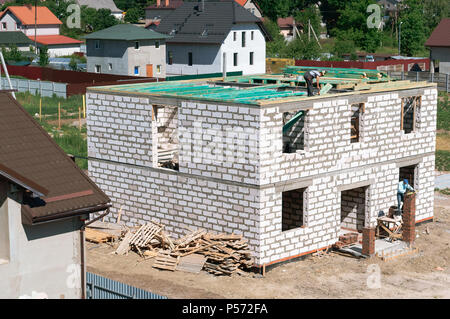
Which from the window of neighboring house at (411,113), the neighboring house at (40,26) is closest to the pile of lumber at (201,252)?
the window of neighboring house at (411,113)

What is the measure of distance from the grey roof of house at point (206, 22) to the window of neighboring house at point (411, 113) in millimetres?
45412

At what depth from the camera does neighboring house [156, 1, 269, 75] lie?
74.9 m

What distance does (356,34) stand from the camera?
332ft

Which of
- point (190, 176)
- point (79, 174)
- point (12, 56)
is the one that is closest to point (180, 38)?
Answer: point (12, 56)

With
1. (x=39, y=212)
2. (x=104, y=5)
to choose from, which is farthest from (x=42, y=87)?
(x=104, y=5)

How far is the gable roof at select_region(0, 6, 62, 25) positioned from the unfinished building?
84.4 m

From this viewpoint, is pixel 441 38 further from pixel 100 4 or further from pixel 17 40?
pixel 100 4

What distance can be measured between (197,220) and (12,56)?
2515 inches

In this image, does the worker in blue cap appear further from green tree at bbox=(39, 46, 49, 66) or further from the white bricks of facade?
green tree at bbox=(39, 46, 49, 66)

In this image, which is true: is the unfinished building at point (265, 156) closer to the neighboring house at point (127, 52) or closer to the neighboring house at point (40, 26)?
the neighboring house at point (127, 52)

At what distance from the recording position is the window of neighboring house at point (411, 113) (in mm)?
28938

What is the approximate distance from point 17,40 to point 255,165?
271 ft

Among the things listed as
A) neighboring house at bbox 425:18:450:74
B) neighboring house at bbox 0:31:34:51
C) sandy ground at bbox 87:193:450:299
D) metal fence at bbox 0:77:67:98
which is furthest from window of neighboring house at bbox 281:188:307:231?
neighboring house at bbox 0:31:34:51
